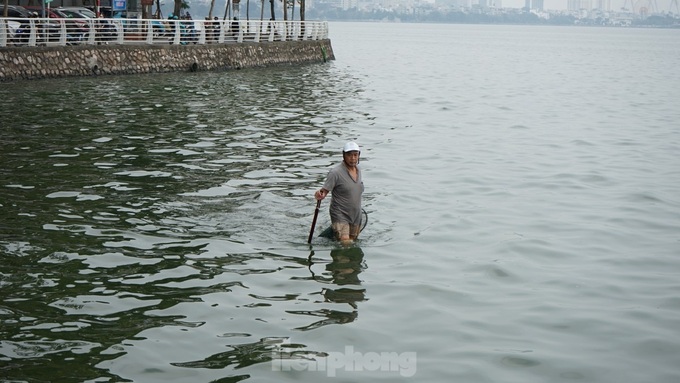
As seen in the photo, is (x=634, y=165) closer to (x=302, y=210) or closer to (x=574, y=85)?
(x=302, y=210)

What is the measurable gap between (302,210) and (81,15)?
3120 centimetres

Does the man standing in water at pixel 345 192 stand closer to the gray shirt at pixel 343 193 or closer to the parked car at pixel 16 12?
the gray shirt at pixel 343 193

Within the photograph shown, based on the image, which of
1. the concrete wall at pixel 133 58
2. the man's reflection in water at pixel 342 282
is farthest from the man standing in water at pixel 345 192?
the concrete wall at pixel 133 58

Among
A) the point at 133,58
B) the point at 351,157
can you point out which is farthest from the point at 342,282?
the point at 133,58

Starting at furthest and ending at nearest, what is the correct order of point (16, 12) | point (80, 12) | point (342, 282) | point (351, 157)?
1. point (80, 12)
2. point (16, 12)
3. point (351, 157)
4. point (342, 282)

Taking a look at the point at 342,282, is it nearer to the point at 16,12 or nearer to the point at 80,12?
the point at 16,12

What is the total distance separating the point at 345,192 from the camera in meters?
11.5

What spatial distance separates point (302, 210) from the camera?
1387 cm

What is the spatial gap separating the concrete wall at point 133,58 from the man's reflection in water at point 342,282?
21.6 meters

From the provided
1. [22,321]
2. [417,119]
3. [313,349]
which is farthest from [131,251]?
[417,119]

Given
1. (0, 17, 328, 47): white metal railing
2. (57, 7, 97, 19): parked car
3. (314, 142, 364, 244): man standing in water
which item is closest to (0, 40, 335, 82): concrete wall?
(0, 17, 328, 47): white metal railing

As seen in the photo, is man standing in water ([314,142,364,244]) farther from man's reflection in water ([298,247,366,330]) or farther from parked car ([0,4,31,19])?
parked car ([0,4,31,19])

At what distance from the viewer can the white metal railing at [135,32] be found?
106 ft

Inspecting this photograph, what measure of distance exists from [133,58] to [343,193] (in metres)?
26.2
